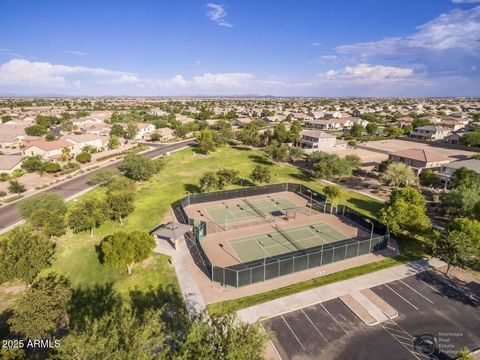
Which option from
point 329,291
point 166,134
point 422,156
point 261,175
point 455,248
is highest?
point 422,156

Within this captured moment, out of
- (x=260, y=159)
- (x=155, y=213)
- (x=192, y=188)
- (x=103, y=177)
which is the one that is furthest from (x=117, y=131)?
(x=155, y=213)

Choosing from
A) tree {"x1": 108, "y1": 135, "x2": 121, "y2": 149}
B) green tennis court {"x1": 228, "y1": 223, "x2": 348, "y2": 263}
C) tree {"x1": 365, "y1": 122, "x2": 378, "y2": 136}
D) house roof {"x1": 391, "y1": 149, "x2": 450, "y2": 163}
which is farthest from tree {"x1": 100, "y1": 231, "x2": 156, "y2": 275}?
tree {"x1": 365, "y1": 122, "x2": 378, "y2": 136}

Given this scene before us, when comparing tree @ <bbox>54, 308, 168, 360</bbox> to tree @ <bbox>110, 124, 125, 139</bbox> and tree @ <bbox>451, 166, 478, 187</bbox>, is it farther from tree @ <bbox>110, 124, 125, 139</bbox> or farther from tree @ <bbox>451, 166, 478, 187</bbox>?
tree @ <bbox>110, 124, 125, 139</bbox>

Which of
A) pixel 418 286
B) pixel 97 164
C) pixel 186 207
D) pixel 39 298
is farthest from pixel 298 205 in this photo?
pixel 97 164

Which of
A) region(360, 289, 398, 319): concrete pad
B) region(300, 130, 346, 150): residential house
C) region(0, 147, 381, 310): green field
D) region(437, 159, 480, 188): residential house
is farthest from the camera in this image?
region(300, 130, 346, 150): residential house

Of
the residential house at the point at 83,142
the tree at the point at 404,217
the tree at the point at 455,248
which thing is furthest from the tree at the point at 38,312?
the residential house at the point at 83,142

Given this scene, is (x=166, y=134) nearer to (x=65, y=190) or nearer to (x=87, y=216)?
(x=65, y=190)

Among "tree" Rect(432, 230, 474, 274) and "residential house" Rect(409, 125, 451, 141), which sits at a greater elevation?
"residential house" Rect(409, 125, 451, 141)
